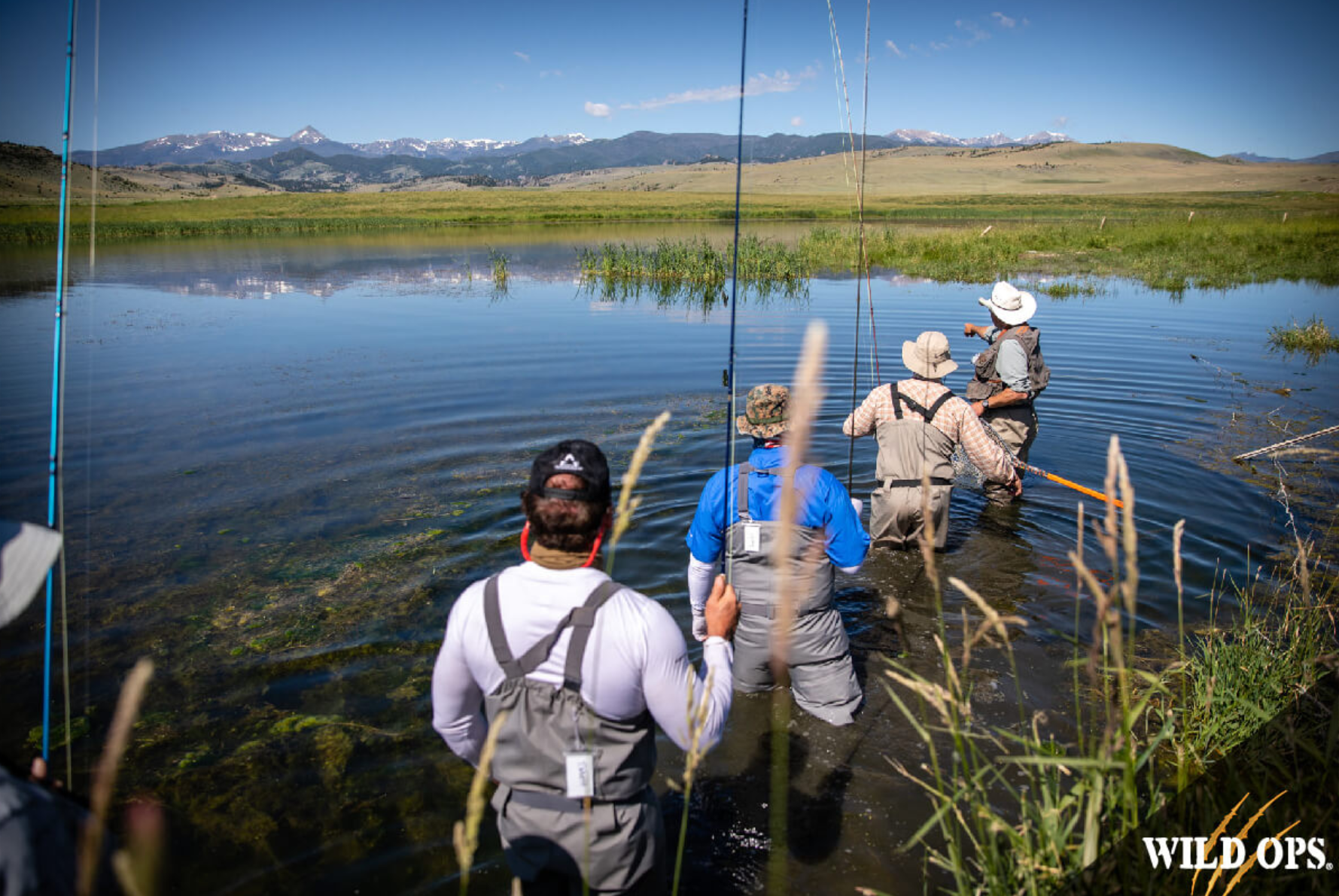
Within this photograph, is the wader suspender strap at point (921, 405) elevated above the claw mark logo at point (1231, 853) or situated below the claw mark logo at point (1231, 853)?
above

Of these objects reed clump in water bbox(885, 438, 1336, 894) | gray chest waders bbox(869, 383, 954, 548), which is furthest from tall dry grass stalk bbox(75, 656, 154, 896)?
gray chest waders bbox(869, 383, 954, 548)

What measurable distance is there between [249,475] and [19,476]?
2.49 meters

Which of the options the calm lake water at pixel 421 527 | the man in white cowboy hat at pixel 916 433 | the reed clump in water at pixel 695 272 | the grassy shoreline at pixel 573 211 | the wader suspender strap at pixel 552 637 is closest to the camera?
the wader suspender strap at pixel 552 637

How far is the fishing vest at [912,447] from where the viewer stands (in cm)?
593

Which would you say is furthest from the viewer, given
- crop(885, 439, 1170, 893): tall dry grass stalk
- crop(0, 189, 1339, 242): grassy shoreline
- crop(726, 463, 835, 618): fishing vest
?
crop(0, 189, 1339, 242): grassy shoreline

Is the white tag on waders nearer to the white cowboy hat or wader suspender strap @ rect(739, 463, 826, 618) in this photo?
wader suspender strap @ rect(739, 463, 826, 618)

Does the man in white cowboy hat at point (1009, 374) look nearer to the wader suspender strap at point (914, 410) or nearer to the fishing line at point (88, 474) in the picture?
the wader suspender strap at point (914, 410)

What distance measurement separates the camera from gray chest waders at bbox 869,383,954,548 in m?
5.94

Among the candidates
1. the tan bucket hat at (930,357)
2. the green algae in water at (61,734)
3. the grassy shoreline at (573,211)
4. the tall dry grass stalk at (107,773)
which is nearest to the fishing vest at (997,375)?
the tan bucket hat at (930,357)

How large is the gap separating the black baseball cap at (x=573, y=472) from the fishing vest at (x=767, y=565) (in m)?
1.77

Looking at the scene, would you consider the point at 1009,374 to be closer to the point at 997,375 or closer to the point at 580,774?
the point at 997,375

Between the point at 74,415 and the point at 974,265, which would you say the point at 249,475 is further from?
the point at 974,265

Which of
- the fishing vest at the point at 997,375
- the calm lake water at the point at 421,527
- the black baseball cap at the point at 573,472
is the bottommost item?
the calm lake water at the point at 421,527

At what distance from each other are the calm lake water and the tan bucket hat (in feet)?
6.27
